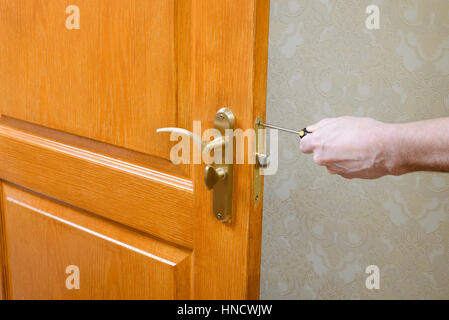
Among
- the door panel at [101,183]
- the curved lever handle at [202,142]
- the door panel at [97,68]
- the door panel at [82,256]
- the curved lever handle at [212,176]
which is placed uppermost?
the door panel at [97,68]

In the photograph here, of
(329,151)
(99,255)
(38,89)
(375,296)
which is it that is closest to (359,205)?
(375,296)

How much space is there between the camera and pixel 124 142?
0.91 meters

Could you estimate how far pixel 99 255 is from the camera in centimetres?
101

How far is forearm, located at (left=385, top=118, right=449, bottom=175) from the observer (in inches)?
26.0

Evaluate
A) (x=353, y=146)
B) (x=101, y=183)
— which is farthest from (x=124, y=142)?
(x=353, y=146)

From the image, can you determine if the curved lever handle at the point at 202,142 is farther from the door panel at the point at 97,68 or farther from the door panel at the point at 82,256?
the door panel at the point at 82,256

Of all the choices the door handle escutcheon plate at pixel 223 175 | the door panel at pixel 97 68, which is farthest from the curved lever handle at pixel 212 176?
the door panel at pixel 97 68

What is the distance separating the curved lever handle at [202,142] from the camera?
2.48 feet

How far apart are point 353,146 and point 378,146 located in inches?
1.3

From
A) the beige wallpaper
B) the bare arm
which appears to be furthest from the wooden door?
the beige wallpaper

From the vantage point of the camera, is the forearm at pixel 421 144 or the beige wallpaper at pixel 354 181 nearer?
the forearm at pixel 421 144

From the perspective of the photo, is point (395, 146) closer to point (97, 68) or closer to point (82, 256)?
point (97, 68)

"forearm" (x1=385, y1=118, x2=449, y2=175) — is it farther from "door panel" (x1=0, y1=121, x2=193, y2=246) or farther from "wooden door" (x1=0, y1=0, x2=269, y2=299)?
"door panel" (x1=0, y1=121, x2=193, y2=246)
